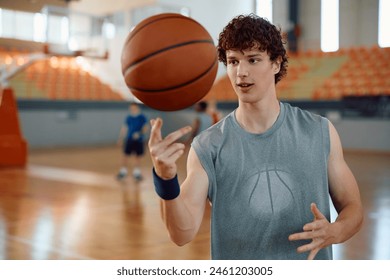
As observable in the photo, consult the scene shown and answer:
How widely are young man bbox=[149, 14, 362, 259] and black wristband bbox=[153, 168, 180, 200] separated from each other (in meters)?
0.12

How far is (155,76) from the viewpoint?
58.5 inches

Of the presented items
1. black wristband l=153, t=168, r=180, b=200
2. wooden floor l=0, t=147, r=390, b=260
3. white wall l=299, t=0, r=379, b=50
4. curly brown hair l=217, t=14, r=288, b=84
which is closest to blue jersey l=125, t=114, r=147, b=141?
wooden floor l=0, t=147, r=390, b=260

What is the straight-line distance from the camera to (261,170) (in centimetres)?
134

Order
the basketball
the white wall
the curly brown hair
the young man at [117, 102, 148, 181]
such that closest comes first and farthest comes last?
the curly brown hair, the basketball, the young man at [117, 102, 148, 181], the white wall

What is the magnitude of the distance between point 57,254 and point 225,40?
213cm

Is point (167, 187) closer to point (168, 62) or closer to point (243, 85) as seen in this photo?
point (243, 85)

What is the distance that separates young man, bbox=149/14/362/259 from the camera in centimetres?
132

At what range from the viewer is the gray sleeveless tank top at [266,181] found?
4.40ft

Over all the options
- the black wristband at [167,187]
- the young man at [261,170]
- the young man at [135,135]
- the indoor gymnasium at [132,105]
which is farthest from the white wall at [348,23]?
the black wristband at [167,187]

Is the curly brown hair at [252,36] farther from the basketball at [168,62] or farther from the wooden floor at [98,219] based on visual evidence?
the wooden floor at [98,219]

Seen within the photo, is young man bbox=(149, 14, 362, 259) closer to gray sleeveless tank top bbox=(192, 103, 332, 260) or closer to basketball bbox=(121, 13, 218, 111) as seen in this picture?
gray sleeveless tank top bbox=(192, 103, 332, 260)

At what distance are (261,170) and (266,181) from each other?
3cm

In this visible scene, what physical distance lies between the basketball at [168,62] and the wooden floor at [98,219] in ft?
5.53
